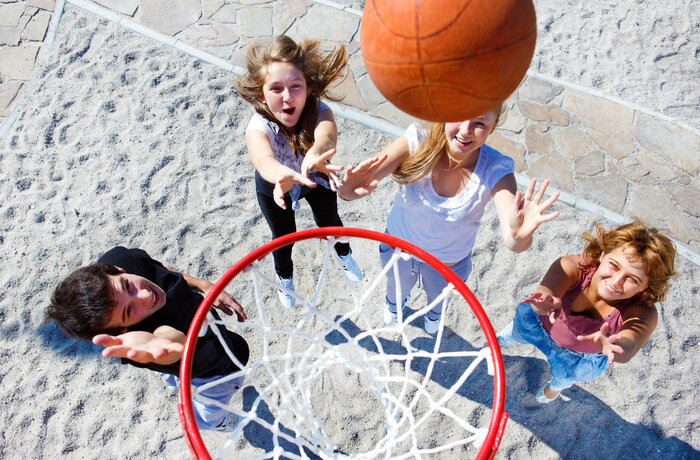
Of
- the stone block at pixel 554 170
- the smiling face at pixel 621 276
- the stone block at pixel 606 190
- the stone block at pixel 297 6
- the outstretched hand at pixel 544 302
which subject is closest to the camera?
the smiling face at pixel 621 276

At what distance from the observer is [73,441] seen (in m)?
3.16

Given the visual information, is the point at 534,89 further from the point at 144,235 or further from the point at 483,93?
the point at 144,235

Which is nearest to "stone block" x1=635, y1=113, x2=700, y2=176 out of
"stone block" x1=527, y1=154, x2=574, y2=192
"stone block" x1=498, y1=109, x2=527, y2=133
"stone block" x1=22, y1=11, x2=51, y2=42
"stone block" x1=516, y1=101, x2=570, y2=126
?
"stone block" x1=516, y1=101, x2=570, y2=126

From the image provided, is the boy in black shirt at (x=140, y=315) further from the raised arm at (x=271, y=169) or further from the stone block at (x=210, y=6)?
the stone block at (x=210, y=6)

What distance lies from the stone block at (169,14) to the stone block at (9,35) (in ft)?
4.13

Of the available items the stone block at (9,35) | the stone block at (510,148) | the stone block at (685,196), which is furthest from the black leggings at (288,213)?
the stone block at (9,35)

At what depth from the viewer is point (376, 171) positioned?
7.79 feet

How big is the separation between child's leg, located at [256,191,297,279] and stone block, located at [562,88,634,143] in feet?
9.95

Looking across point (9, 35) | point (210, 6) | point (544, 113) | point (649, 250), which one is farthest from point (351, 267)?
point (9, 35)

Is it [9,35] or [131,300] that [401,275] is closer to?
[131,300]

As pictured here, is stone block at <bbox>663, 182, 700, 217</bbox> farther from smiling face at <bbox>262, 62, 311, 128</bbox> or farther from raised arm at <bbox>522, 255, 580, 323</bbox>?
smiling face at <bbox>262, 62, 311, 128</bbox>

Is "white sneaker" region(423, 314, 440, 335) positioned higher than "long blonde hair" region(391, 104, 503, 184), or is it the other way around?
"long blonde hair" region(391, 104, 503, 184)

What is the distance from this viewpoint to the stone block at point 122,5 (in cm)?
540

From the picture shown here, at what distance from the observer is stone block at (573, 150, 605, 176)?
4285 millimetres
